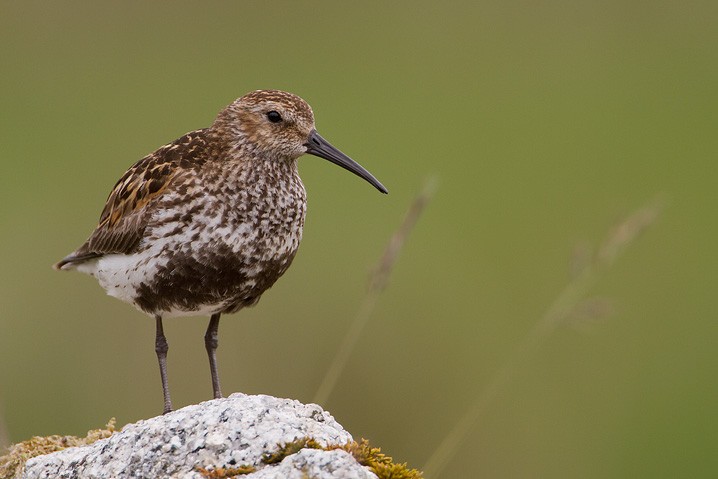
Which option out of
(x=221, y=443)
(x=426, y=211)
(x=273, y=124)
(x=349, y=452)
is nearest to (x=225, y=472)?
(x=221, y=443)

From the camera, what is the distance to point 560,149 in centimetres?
2095

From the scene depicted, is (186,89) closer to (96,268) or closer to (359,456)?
(96,268)

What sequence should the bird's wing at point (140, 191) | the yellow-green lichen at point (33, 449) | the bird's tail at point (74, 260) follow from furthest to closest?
1. the bird's tail at point (74, 260)
2. the bird's wing at point (140, 191)
3. the yellow-green lichen at point (33, 449)

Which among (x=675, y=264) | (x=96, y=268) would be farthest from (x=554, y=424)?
(x=96, y=268)

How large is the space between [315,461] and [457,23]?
2061cm

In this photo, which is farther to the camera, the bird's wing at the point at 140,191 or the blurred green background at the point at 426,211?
the blurred green background at the point at 426,211

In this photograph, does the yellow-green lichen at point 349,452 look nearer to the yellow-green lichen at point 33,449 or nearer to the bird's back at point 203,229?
the yellow-green lichen at point 33,449

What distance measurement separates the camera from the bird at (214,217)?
26.3 ft

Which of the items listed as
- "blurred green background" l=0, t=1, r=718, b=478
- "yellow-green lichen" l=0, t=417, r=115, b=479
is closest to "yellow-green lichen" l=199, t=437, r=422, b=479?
"yellow-green lichen" l=0, t=417, r=115, b=479

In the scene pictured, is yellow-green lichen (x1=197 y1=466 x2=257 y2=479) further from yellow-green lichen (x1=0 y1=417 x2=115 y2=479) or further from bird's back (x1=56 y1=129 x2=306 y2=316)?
bird's back (x1=56 y1=129 x2=306 y2=316)

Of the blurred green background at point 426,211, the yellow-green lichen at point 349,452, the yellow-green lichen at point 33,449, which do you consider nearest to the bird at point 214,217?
the yellow-green lichen at point 33,449

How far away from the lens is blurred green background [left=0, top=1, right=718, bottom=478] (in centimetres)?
1373

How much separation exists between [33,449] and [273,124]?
264cm

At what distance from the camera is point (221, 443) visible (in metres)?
5.86
